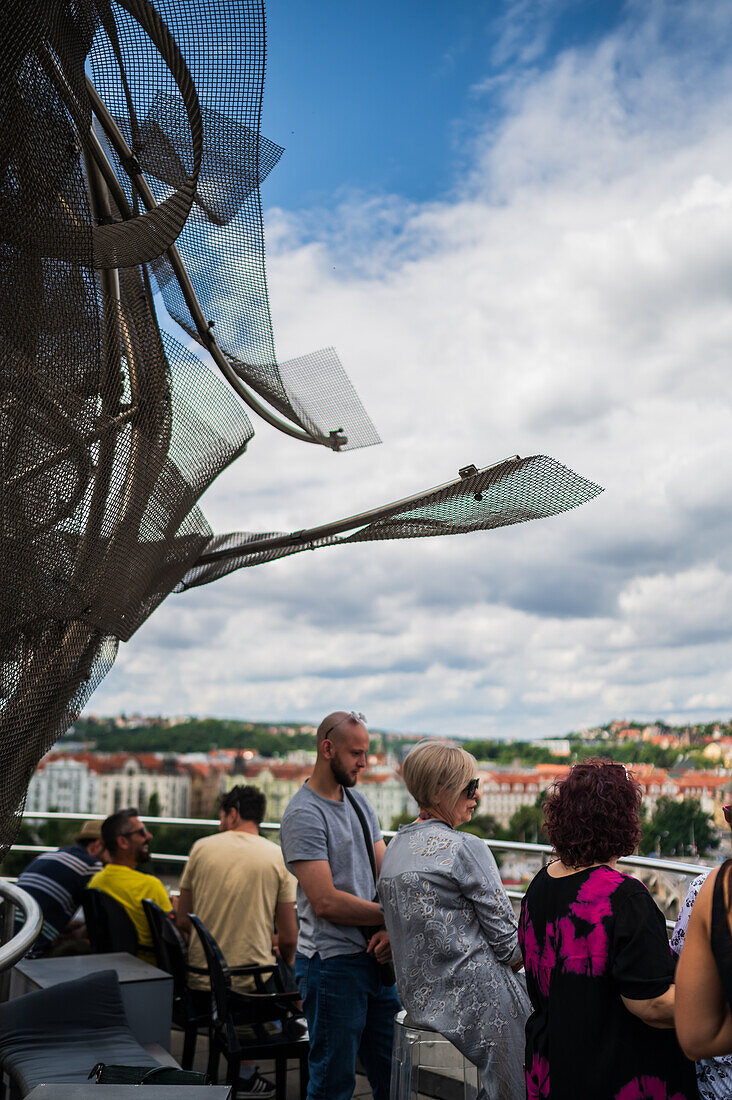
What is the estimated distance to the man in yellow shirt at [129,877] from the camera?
412 cm

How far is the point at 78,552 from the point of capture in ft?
6.20

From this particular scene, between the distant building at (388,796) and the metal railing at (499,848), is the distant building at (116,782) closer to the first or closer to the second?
the distant building at (388,796)

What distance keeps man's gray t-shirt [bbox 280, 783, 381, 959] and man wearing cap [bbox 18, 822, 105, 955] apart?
185 centimetres

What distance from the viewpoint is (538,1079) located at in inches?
73.4

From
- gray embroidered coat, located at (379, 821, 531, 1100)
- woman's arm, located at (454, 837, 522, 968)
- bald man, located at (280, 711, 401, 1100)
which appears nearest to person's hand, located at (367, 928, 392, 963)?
bald man, located at (280, 711, 401, 1100)

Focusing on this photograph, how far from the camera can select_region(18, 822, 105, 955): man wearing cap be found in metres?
4.20

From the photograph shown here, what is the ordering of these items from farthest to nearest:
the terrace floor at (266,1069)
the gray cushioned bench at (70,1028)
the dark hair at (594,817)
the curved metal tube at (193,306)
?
the terrace floor at (266,1069)
the gray cushioned bench at (70,1028)
the curved metal tube at (193,306)
the dark hair at (594,817)

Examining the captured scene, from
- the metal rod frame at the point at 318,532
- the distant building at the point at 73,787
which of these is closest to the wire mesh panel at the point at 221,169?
the metal rod frame at the point at 318,532

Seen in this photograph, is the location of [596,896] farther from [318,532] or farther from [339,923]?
[318,532]

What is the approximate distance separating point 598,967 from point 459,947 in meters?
0.49

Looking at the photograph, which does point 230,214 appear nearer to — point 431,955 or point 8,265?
point 8,265

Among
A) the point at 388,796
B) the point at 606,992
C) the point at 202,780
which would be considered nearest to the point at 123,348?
the point at 606,992

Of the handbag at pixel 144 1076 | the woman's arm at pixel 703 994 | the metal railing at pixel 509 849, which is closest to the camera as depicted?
the woman's arm at pixel 703 994

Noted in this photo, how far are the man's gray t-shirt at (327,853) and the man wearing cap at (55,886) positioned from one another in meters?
1.85
